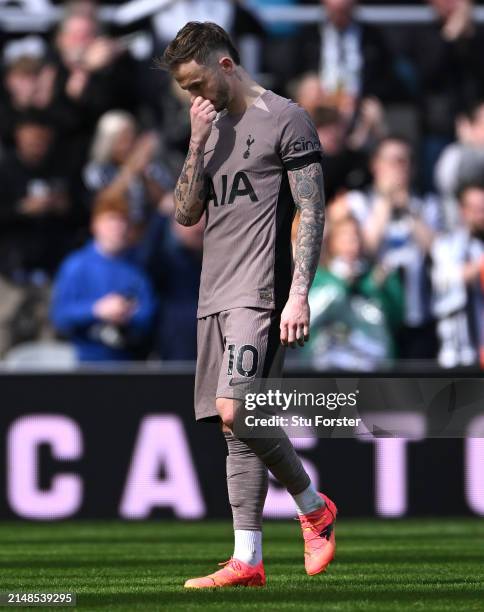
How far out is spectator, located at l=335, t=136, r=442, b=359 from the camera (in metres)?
10.9

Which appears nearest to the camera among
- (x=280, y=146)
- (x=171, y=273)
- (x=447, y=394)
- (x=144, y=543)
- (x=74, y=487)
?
(x=280, y=146)

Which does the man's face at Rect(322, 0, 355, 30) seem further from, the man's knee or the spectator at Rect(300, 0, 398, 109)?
the man's knee

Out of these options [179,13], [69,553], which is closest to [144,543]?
[69,553]

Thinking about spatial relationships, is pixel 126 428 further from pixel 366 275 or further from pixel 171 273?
pixel 366 275

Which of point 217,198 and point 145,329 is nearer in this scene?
point 217,198

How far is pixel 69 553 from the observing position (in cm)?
756

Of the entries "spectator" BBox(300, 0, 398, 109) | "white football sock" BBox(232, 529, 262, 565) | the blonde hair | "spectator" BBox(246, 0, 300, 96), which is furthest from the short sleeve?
Answer: "spectator" BBox(246, 0, 300, 96)

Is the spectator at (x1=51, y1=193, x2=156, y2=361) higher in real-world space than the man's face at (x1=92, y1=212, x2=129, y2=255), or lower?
lower

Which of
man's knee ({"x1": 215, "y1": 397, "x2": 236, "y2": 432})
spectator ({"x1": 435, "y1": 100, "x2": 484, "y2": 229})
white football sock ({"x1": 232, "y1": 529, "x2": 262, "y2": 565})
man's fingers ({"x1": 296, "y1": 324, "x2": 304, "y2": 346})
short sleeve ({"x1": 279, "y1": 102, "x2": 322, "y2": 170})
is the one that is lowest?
white football sock ({"x1": 232, "y1": 529, "x2": 262, "y2": 565})

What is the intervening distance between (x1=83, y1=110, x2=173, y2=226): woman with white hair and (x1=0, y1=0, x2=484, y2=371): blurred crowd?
12 millimetres

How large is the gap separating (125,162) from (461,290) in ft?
9.22

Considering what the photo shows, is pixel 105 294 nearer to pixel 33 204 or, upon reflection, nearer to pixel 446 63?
pixel 33 204

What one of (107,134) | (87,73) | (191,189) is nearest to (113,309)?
(107,134)

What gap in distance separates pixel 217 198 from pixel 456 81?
7.57 m
